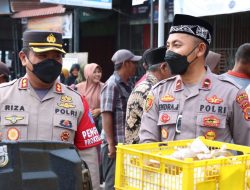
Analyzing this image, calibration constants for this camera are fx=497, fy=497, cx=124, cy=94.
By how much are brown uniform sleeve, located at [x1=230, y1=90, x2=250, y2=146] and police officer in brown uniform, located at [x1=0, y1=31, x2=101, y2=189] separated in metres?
0.90

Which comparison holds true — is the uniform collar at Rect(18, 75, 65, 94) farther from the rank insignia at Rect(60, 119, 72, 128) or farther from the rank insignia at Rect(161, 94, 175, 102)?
the rank insignia at Rect(161, 94, 175, 102)

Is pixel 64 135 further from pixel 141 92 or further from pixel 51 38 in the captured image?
pixel 141 92

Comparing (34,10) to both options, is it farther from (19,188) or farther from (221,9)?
(19,188)

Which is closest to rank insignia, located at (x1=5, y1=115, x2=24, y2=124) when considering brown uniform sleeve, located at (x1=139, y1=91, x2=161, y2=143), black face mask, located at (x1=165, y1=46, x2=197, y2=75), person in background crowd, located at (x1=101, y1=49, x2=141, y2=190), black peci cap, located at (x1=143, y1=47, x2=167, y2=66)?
brown uniform sleeve, located at (x1=139, y1=91, x2=161, y2=143)

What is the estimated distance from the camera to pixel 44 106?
10.2 ft

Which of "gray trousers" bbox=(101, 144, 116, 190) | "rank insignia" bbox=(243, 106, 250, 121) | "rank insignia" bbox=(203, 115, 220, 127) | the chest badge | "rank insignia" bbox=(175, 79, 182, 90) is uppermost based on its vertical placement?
"rank insignia" bbox=(175, 79, 182, 90)

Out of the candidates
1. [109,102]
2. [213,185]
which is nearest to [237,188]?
[213,185]

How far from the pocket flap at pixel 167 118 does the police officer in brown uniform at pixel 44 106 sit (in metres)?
0.47

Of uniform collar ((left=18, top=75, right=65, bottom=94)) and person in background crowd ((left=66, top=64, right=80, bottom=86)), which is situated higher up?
uniform collar ((left=18, top=75, right=65, bottom=94))

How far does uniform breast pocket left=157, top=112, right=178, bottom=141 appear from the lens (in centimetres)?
301

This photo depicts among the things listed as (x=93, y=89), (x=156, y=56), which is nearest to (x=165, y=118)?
(x=156, y=56)

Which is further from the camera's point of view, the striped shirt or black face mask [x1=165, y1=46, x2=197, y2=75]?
the striped shirt

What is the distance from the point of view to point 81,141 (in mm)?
3180

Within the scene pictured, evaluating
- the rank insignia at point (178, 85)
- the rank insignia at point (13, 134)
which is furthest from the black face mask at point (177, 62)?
the rank insignia at point (13, 134)
